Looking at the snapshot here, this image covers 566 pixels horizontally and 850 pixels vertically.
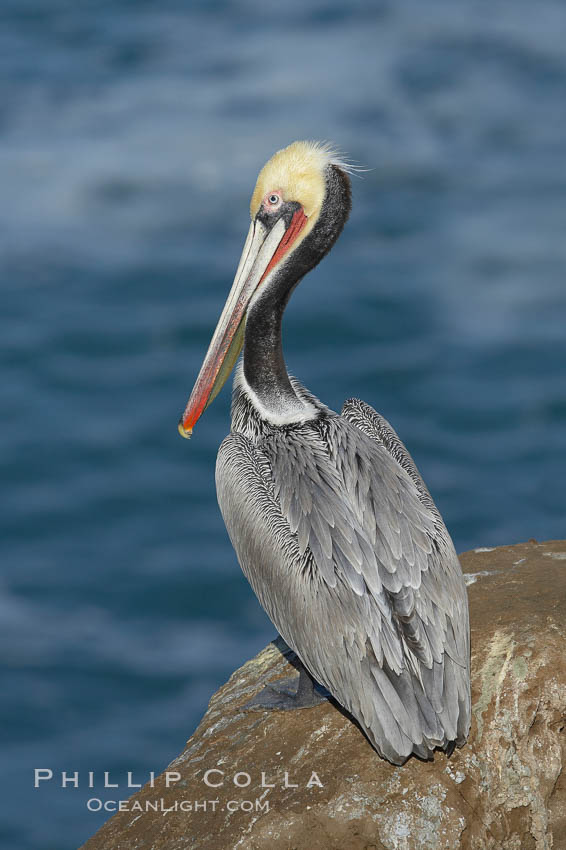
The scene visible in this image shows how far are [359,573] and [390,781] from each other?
0.96 metres

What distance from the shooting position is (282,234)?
6656 mm

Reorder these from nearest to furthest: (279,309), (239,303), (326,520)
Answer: (326,520), (279,309), (239,303)

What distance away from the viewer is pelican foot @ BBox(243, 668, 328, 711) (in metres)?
5.99

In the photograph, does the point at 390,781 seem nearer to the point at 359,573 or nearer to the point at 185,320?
the point at 359,573

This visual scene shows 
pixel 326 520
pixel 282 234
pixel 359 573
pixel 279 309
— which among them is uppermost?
pixel 282 234

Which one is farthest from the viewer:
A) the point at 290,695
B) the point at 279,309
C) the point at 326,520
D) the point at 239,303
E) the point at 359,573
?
the point at 239,303

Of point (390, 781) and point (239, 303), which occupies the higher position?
point (239, 303)

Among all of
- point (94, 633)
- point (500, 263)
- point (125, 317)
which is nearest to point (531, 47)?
point (500, 263)

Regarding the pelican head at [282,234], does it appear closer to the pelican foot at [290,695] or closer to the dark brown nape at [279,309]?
the dark brown nape at [279,309]

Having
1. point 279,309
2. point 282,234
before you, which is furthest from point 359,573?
point 282,234

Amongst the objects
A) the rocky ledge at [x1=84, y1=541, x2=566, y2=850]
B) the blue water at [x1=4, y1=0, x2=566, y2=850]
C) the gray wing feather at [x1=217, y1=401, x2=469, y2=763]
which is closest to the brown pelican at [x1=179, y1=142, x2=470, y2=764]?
the gray wing feather at [x1=217, y1=401, x2=469, y2=763]

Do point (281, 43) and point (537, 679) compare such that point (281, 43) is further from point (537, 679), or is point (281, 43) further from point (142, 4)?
point (537, 679)

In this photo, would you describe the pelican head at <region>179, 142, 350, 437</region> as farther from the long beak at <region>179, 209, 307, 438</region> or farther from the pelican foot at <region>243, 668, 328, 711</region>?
the pelican foot at <region>243, 668, 328, 711</region>

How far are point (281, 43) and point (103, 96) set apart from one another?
393cm
